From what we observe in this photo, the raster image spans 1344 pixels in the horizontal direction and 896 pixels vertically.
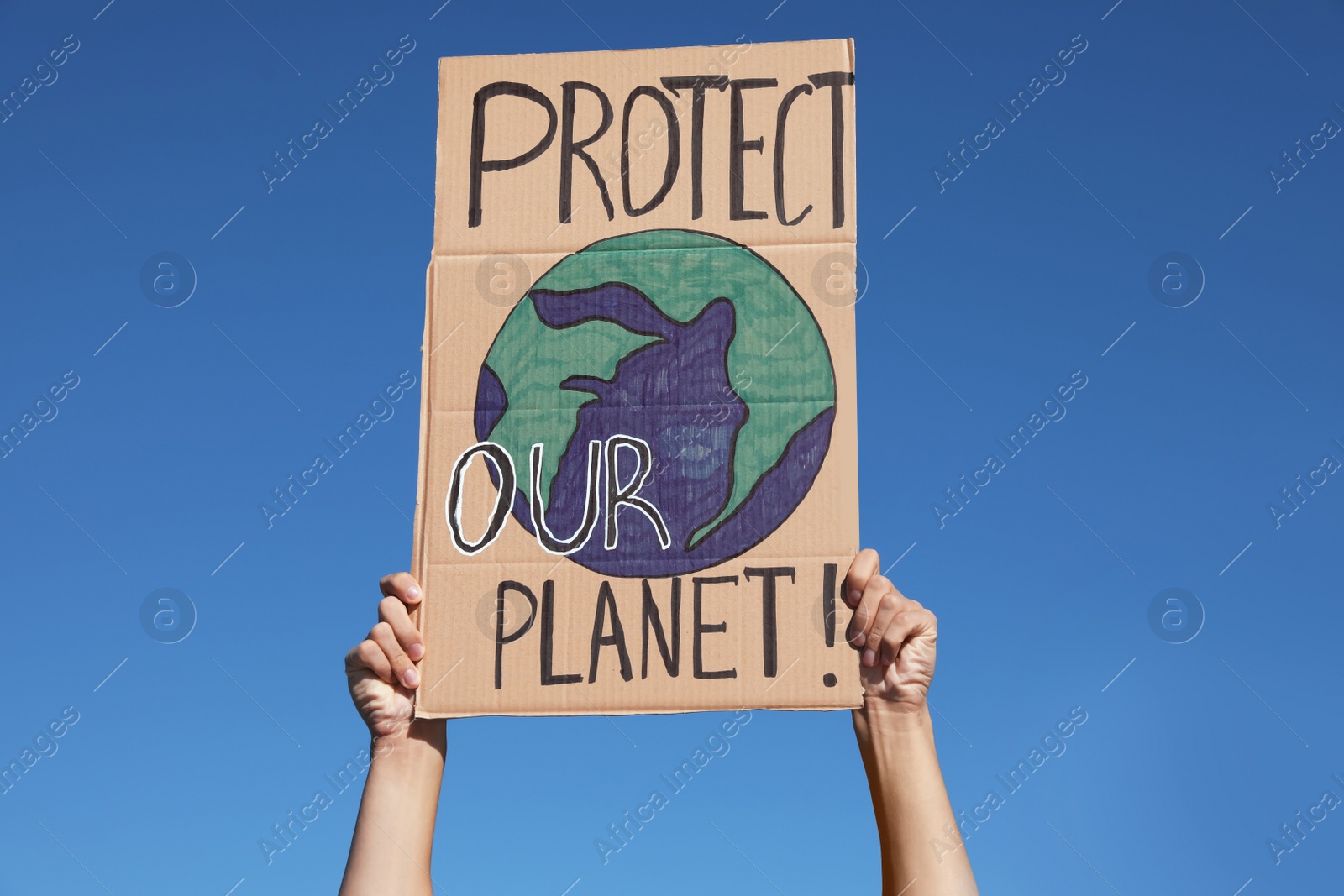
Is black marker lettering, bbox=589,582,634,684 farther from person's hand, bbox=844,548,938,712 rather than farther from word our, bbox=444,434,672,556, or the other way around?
person's hand, bbox=844,548,938,712

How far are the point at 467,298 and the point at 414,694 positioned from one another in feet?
3.47

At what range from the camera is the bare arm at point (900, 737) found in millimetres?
2779

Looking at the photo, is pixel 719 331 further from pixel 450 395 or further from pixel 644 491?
pixel 450 395

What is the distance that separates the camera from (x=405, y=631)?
9.51 feet

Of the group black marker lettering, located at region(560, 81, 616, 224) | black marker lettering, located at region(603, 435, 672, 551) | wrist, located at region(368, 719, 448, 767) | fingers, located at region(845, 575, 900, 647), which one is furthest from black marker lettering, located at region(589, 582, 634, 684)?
black marker lettering, located at region(560, 81, 616, 224)

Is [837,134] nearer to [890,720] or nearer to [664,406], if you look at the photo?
[664,406]

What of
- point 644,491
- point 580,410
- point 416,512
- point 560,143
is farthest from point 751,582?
point 560,143

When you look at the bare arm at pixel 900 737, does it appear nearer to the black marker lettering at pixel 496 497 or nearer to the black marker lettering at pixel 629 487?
the black marker lettering at pixel 629 487

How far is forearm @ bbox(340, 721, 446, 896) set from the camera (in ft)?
9.19

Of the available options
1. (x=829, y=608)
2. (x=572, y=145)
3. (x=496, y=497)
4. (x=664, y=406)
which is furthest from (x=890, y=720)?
(x=572, y=145)

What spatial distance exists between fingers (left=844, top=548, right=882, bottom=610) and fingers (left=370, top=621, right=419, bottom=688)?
3.66ft

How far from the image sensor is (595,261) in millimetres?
3102

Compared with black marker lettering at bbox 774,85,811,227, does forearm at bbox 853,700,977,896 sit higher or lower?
lower

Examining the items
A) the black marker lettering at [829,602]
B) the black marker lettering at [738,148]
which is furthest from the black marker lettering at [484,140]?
the black marker lettering at [829,602]
